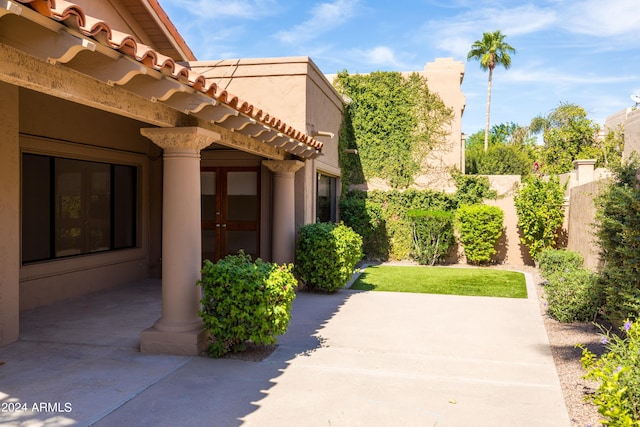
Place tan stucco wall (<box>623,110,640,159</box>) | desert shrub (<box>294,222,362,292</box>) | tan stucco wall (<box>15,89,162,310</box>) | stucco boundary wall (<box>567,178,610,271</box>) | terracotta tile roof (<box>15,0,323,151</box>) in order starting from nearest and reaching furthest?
terracotta tile roof (<box>15,0,323,151</box>), tan stucco wall (<box>623,110,640,159</box>), tan stucco wall (<box>15,89,162,310</box>), desert shrub (<box>294,222,362,292</box>), stucco boundary wall (<box>567,178,610,271</box>)

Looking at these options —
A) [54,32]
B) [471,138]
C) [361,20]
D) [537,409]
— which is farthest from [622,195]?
[471,138]

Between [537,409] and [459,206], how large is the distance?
11.4 metres

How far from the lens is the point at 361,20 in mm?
19688

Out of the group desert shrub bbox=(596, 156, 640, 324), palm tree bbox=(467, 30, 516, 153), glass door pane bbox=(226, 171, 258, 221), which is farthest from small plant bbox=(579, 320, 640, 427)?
palm tree bbox=(467, 30, 516, 153)

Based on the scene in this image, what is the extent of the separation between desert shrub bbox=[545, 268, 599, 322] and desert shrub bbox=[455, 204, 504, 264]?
6.40 m

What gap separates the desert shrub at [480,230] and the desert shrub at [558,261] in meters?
2.81

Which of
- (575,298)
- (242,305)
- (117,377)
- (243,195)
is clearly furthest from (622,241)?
(243,195)

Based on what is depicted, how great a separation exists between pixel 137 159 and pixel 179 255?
5.45 meters

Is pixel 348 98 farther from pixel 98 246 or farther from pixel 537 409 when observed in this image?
pixel 537 409

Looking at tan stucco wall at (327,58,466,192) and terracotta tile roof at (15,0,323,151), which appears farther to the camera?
tan stucco wall at (327,58,466,192)

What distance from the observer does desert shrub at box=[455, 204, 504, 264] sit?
14.4 m

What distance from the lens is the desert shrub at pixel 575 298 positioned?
24.8ft

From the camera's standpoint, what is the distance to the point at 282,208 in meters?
9.61

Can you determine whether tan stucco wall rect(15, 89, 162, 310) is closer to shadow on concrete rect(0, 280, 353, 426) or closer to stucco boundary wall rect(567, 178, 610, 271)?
shadow on concrete rect(0, 280, 353, 426)
